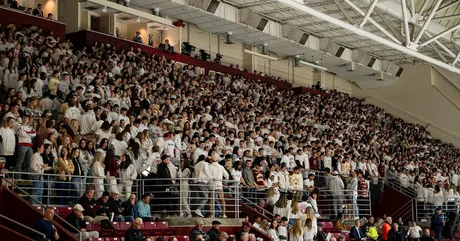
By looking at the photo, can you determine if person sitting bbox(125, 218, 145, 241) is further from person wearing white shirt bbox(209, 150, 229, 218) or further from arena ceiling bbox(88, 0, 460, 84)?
arena ceiling bbox(88, 0, 460, 84)

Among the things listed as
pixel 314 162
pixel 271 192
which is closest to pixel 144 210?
pixel 271 192

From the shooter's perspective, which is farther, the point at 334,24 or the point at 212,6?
the point at 212,6

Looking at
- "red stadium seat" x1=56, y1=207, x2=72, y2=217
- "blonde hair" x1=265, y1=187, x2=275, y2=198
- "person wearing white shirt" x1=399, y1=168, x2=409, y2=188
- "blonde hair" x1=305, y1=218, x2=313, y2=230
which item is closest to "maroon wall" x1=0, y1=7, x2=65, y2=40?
"blonde hair" x1=265, y1=187, x2=275, y2=198

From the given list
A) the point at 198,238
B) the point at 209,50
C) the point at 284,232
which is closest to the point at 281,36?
the point at 209,50

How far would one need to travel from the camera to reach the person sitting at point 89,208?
44.2 feet

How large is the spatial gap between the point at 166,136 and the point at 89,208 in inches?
167

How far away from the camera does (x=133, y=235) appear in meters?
13.0

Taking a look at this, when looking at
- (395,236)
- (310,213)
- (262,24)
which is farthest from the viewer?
(262,24)

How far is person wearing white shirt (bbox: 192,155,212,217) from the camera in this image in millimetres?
15883

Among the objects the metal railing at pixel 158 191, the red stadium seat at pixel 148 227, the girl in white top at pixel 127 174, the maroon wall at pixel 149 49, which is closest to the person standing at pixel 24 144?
the metal railing at pixel 158 191

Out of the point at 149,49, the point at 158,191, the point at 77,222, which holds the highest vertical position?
the point at 149,49

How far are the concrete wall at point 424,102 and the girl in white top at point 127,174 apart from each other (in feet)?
84.8

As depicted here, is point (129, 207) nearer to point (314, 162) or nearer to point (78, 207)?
point (78, 207)

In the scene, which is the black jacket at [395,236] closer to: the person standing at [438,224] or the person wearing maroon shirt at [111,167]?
the person standing at [438,224]
